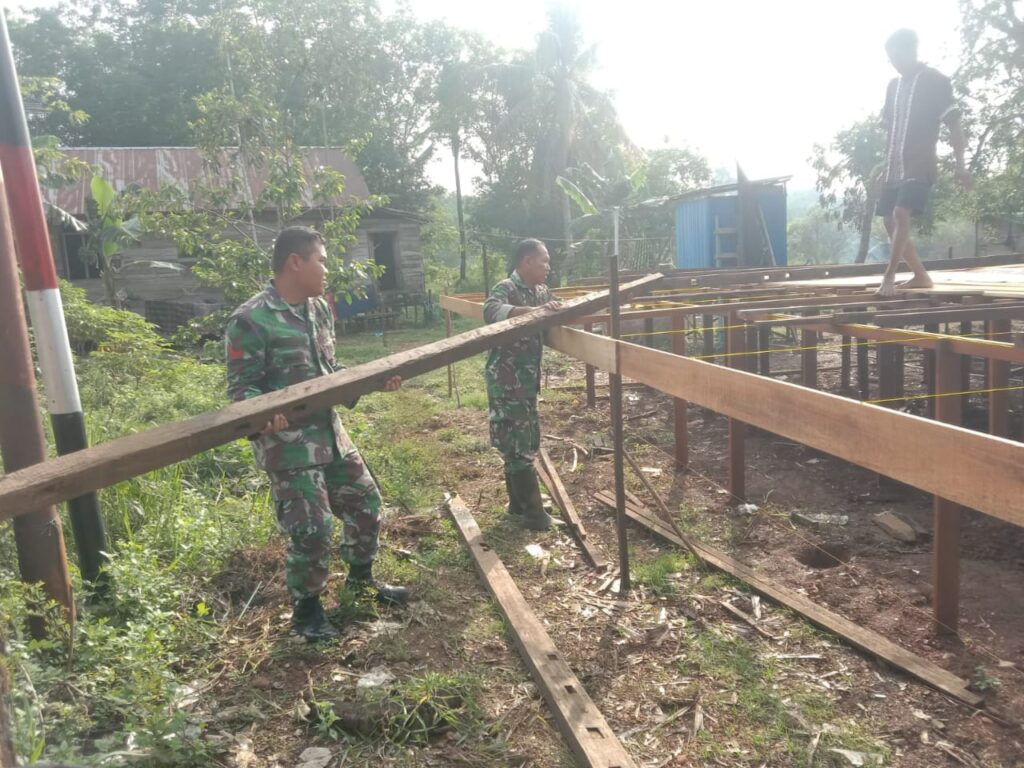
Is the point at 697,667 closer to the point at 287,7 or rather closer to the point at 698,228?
the point at 698,228

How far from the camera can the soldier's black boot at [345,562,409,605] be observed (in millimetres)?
3814

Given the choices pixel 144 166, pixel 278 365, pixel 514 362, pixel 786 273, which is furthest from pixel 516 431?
pixel 144 166

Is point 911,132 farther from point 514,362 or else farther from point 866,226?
point 866,226

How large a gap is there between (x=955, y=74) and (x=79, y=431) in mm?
27984

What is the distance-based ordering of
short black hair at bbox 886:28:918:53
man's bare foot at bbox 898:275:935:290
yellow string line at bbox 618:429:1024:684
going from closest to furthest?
yellow string line at bbox 618:429:1024:684 → short black hair at bbox 886:28:918:53 → man's bare foot at bbox 898:275:935:290

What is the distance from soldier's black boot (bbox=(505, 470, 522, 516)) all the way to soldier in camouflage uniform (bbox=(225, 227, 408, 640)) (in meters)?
1.78

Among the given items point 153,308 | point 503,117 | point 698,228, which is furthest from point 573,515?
point 503,117

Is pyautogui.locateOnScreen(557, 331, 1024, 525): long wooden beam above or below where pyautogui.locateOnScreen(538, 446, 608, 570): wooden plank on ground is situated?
above

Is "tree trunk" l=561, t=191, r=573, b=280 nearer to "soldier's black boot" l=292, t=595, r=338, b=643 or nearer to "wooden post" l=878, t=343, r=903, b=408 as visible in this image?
"wooden post" l=878, t=343, r=903, b=408

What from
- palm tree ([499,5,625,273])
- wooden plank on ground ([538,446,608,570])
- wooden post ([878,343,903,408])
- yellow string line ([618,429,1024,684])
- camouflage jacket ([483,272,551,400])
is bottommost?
A: yellow string line ([618,429,1024,684])

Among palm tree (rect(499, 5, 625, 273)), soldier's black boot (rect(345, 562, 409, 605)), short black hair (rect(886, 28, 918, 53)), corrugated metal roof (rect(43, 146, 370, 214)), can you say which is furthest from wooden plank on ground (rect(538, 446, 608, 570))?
palm tree (rect(499, 5, 625, 273))

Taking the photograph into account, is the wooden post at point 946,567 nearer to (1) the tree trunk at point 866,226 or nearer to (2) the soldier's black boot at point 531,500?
(2) the soldier's black boot at point 531,500

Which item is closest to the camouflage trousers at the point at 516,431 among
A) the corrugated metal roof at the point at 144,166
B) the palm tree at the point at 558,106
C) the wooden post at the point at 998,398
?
the wooden post at the point at 998,398

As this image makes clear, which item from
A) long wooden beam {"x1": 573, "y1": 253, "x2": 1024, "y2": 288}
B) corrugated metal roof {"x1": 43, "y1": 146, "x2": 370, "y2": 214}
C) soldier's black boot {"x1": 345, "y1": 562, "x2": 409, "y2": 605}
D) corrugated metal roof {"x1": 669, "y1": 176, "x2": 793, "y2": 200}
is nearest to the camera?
soldier's black boot {"x1": 345, "y1": 562, "x2": 409, "y2": 605}
